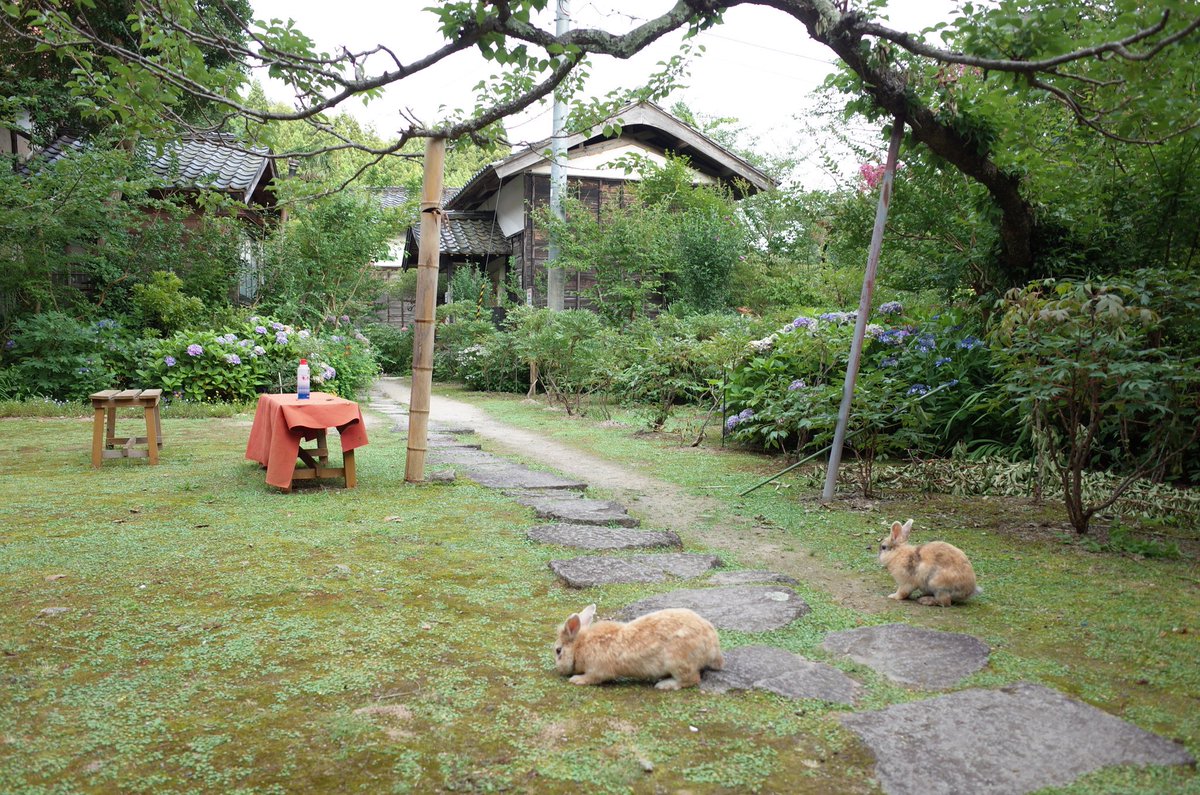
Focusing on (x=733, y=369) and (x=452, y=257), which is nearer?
(x=733, y=369)

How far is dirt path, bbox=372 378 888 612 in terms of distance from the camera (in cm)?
355

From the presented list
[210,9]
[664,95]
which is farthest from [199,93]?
[210,9]

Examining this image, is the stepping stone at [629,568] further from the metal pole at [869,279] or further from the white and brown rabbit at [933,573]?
the metal pole at [869,279]

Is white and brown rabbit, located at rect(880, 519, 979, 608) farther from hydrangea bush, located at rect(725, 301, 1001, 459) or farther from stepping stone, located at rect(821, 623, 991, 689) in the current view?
hydrangea bush, located at rect(725, 301, 1001, 459)

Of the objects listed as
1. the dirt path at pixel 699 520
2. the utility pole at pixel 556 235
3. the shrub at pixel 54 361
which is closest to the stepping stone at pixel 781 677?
the dirt path at pixel 699 520

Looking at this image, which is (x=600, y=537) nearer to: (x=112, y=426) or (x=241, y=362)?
(x=112, y=426)

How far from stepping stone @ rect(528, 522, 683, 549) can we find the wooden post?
170 cm

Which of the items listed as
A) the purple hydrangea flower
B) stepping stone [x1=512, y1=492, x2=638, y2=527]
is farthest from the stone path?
Answer: the purple hydrangea flower

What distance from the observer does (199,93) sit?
15.2ft

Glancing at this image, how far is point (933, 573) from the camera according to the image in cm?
319

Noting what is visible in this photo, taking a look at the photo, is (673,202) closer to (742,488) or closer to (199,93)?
(742,488)

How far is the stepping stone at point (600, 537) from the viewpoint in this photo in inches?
161

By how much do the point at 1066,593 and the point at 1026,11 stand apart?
2.71 metres

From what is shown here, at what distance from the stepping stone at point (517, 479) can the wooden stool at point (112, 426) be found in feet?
8.59
